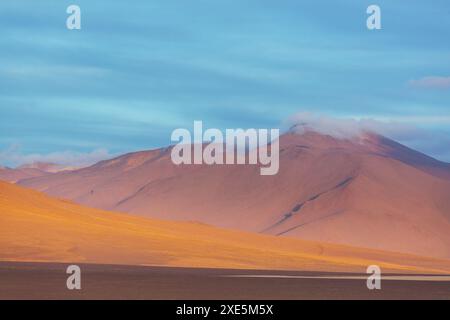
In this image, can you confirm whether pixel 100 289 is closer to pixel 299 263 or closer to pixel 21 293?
pixel 21 293

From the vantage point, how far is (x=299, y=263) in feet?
261

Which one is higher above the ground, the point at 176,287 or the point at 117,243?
the point at 117,243

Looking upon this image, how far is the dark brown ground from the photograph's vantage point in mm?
37938

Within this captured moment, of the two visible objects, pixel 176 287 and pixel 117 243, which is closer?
pixel 176 287

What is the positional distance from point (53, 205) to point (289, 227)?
101 meters

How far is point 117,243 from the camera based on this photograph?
79312mm

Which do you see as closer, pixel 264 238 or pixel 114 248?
pixel 114 248

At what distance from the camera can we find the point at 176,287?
144 ft

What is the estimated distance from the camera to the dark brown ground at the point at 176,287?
124 feet

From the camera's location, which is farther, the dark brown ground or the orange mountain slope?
the orange mountain slope

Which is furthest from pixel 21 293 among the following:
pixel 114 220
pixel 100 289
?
pixel 114 220

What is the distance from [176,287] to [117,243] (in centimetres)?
3603

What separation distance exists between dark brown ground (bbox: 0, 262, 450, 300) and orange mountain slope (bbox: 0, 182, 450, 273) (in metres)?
14.6

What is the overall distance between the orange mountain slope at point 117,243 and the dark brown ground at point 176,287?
14582mm
